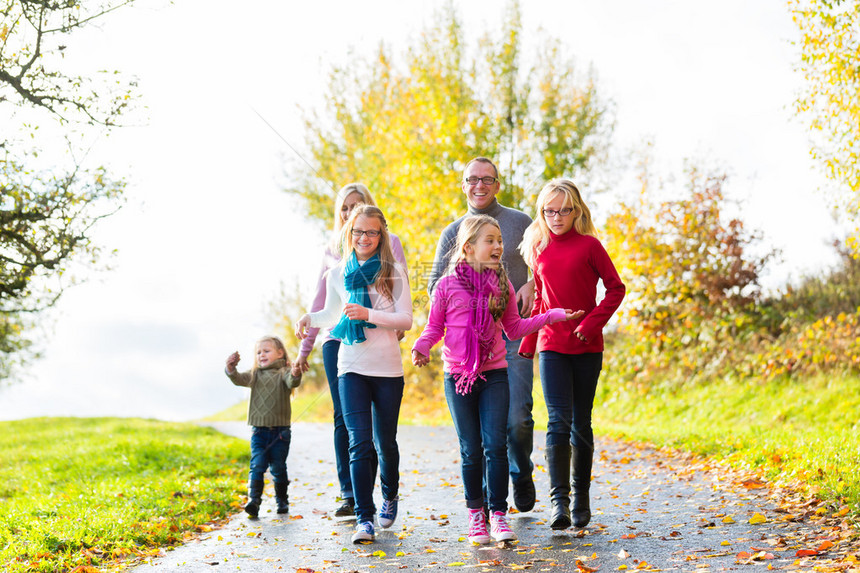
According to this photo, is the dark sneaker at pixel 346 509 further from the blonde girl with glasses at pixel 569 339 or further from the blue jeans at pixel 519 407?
the blonde girl with glasses at pixel 569 339

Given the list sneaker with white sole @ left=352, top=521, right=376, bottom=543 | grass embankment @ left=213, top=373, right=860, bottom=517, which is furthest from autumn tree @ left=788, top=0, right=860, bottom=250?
sneaker with white sole @ left=352, top=521, right=376, bottom=543

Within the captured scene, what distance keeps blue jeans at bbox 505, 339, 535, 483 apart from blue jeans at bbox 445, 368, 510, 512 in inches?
24.0

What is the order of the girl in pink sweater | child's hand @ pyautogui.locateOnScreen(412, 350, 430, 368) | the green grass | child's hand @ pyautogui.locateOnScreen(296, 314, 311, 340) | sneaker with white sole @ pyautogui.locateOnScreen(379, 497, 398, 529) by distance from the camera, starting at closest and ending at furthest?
1. child's hand @ pyautogui.locateOnScreen(412, 350, 430, 368)
2. the girl in pink sweater
3. child's hand @ pyautogui.locateOnScreen(296, 314, 311, 340)
4. sneaker with white sole @ pyautogui.locateOnScreen(379, 497, 398, 529)
5. the green grass

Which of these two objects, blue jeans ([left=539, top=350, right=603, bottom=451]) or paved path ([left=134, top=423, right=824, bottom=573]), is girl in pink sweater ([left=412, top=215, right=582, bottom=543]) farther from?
paved path ([left=134, top=423, right=824, bottom=573])

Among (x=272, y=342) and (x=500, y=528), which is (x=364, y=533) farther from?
(x=272, y=342)

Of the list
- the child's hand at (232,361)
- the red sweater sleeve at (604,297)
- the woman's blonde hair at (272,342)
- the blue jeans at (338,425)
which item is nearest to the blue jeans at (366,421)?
the blue jeans at (338,425)

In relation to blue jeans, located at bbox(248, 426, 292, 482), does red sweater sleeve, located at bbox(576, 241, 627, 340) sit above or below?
above

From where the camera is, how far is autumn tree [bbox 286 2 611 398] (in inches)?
799

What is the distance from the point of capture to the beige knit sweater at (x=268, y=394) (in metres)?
7.25

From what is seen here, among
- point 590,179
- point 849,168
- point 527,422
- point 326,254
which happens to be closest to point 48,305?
point 326,254

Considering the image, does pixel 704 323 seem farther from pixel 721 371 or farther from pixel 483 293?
pixel 483 293

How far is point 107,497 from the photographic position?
849 centimetres

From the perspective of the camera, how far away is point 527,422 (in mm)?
6254

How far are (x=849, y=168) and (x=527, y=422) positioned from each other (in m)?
7.59
